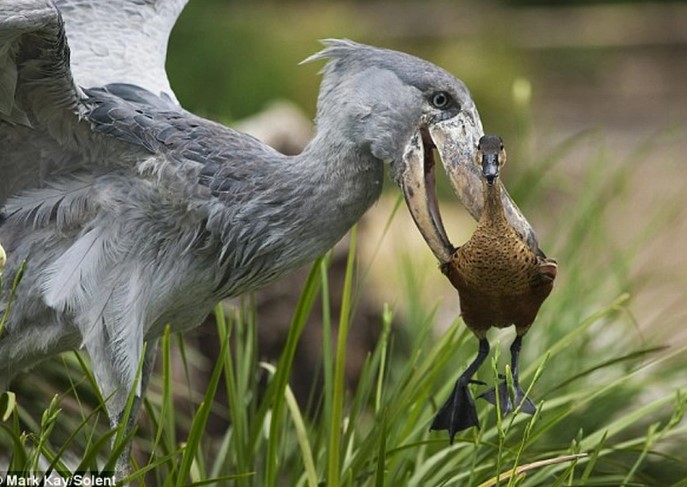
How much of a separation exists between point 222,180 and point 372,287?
2.73m

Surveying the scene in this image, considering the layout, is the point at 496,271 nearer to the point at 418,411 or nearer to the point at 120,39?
the point at 418,411

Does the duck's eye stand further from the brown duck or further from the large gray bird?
the brown duck

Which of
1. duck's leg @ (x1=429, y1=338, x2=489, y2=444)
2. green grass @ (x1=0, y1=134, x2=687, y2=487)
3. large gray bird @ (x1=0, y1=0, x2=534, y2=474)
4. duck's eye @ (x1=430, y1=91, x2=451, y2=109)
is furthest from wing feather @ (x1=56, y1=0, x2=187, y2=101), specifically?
duck's leg @ (x1=429, y1=338, x2=489, y2=444)

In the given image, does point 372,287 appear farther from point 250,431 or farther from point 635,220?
point 635,220

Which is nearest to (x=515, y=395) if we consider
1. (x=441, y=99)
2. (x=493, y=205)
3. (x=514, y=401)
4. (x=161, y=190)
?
(x=514, y=401)

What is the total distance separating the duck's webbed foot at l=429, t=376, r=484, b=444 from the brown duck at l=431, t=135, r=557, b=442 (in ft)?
0.51

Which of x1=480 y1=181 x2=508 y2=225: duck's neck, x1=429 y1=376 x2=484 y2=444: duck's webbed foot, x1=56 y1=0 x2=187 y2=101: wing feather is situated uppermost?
x1=480 y1=181 x2=508 y2=225: duck's neck

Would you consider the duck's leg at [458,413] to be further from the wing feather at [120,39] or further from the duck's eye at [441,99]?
the wing feather at [120,39]

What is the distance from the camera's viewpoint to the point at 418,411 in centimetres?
334

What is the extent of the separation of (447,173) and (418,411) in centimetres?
70

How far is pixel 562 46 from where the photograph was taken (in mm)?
14047

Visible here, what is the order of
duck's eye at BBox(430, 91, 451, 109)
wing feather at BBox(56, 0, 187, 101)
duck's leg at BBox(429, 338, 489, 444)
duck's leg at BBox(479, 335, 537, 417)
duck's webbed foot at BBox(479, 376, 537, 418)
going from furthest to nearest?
wing feather at BBox(56, 0, 187, 101)
duck's leg at BBox(429, 338, 489, 444)
duck's eye at BBox(430, 91, 451, 109)
duck's leg at BBox(479, 335, 537, 417)
duck's webbed foot at BBox(479, 376, 537, 418)

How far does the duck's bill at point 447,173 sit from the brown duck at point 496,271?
5 centimetres

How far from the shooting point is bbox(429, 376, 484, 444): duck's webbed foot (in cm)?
303
